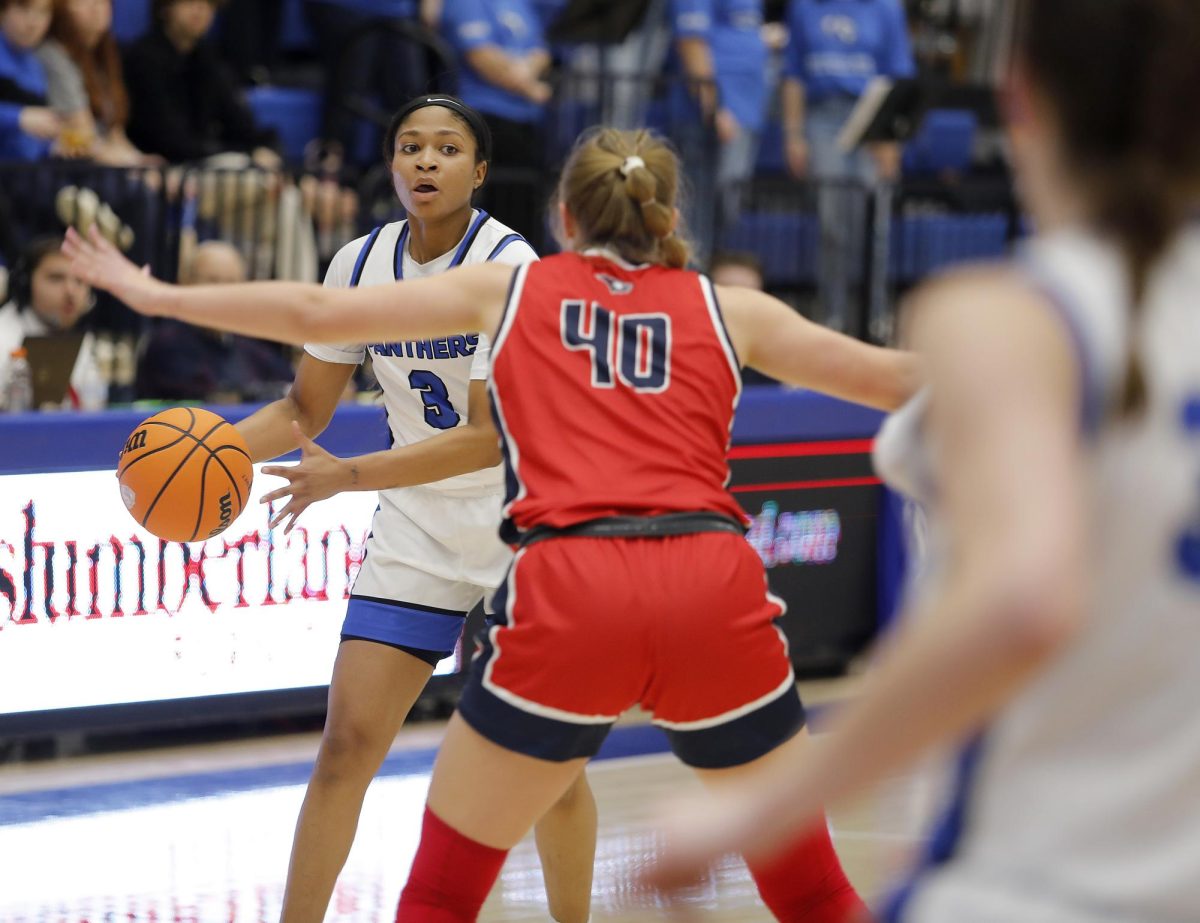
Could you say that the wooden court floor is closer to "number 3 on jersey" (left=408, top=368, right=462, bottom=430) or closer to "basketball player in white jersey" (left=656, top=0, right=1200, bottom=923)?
"number 3 on jersey" (left=408, top=368, right=462, bottom=430)

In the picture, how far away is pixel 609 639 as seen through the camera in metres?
2.69

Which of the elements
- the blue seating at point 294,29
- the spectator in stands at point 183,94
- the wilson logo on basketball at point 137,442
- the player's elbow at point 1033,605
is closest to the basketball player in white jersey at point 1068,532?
the player's elbow at point 1033,605

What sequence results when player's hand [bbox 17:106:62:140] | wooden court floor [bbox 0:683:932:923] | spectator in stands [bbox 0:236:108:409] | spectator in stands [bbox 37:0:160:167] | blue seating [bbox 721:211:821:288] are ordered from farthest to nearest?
blue seating [bbox 721:211:821:288] → spectator in stands [bbox 37:0:160:167] → player's hand [bbox 17:106:62:140] → spectator in stands [bbox 0:236:108:409] → wooden court floor [bbox 0:683:932:923]

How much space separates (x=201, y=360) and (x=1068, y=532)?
6.17 m

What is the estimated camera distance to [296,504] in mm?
3586

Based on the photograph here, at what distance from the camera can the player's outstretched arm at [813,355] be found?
2766 mm

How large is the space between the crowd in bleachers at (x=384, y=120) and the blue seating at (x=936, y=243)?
0.04 ft

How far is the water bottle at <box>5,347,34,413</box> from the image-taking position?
21.2 feet

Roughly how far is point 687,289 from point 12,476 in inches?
143

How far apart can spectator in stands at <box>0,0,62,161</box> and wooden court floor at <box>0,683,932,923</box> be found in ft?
10.5

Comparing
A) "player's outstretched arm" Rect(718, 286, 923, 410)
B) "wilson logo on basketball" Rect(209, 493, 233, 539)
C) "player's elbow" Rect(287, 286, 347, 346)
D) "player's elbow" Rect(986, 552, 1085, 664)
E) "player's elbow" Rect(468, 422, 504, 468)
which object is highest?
"player's elbow" Rect(986, 552, 1085, 664)

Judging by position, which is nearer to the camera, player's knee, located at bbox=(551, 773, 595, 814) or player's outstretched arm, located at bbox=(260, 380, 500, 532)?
player's outstretched arm, located at bbox=(260, 380, 500, 532)

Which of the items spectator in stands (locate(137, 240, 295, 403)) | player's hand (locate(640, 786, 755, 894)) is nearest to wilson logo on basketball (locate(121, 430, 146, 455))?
player's hand (locate(640, 786, 755, 894))

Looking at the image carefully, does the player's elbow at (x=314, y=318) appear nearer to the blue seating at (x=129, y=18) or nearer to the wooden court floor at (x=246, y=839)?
the wooden court floor at (x=246, y=839)
